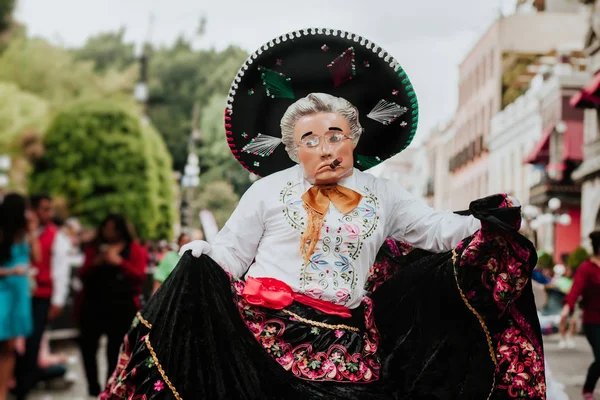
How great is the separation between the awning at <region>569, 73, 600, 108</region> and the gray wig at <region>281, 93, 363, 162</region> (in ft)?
78.9

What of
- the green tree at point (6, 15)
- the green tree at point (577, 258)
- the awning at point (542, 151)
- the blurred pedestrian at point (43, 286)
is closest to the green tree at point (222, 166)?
the blurred pedestrian at point (43, 286)

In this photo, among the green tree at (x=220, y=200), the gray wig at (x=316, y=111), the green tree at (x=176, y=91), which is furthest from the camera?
the green tree at (x=176, y=91)

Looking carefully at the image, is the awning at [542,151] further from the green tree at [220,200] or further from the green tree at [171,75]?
the green tree at [220,200]

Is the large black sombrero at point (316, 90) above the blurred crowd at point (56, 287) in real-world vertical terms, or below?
above

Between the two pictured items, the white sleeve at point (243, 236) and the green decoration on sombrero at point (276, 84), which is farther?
the green decoration on sombrero at point (276, 84)

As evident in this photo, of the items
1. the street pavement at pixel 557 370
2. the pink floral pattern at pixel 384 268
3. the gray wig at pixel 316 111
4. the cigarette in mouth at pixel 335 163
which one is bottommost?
the street pavement at pixel 557 370

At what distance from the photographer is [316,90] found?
5145 mm

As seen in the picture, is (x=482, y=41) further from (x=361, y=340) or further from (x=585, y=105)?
(x=361, y=340)

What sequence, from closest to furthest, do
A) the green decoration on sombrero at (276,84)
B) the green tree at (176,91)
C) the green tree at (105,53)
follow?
1. the green decoration on sombrero at (276,84)
2. the green tree at (176,91)
3. the green tree at (105,53)

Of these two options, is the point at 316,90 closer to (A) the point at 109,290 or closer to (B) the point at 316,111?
(B) the point at 316,111

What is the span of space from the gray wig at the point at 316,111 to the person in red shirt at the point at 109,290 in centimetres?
430

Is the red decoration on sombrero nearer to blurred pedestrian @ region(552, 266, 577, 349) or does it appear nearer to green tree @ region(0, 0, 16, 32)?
blurred pedestrian @ region(552, 266, 577, 349)

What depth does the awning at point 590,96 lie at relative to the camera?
2802 centimetres

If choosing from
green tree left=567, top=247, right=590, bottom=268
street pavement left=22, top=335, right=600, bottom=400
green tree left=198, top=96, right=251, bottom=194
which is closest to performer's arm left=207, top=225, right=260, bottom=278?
green tree left=198, top=96, right=251, bottom=194
